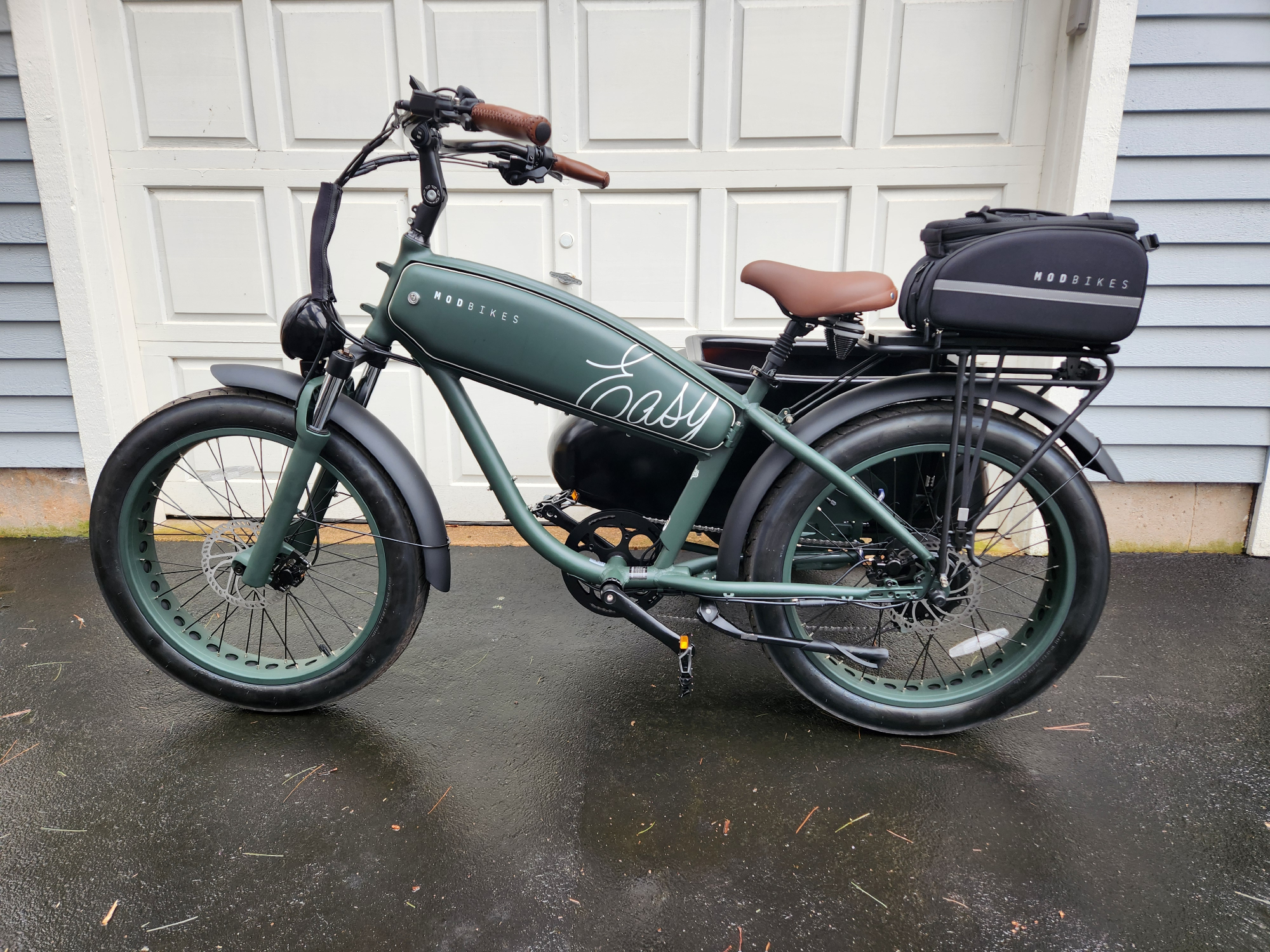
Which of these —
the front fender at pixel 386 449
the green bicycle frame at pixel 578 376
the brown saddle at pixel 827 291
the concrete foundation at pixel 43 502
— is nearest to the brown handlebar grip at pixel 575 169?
the green bicycle frame at pixel 578 376

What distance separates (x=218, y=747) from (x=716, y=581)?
4.04 ft

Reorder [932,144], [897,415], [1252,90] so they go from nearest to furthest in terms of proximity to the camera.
Answer: [897,415] < [1252,90] < [932,144]

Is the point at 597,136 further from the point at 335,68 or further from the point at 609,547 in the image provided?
the point at 609,547

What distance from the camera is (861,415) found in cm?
174

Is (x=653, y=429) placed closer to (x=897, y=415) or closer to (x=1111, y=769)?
(x=897, y=415)

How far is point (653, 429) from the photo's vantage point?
5.65 feet

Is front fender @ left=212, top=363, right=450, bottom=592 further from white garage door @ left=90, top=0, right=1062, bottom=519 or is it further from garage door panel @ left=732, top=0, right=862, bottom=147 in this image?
garage door panel @ left=732, top=0, right=862, bottom=147

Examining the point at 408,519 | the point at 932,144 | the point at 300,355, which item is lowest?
the point at 408,519

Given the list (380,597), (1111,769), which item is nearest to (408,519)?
(380,597)

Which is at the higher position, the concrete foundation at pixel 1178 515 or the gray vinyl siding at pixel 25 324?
the gray vinyl siding at pixel 25 324

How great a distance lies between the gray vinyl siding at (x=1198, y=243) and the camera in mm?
2484

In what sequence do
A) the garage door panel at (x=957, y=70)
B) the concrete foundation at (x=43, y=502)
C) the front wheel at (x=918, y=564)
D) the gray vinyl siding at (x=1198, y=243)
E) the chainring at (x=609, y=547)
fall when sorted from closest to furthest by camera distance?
the front wheel at (x=918, y=564)
the chainring at (x=609, y=547)
the gray vinyl siding at (x=1198, y=243)
the garage door panel at (x=957, y=70)
the concrete foundation at (x=43, y=502)

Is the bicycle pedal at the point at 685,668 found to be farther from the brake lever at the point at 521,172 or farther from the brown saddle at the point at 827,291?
the brake lever at the point at 521,172

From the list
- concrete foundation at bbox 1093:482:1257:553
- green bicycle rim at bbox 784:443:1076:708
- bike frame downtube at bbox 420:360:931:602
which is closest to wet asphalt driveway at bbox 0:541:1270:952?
green bicycle rim at bbox 784:443:1076:708
